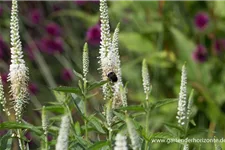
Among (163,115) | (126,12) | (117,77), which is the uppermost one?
(126,12)

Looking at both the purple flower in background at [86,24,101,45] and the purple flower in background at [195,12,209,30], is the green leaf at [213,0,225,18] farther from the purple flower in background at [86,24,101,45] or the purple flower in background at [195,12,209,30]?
the purple flower in background at [86,24,101,45]

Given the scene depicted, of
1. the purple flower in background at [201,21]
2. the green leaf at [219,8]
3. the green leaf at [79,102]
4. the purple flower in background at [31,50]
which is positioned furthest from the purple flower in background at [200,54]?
the green leaf at [79,102]

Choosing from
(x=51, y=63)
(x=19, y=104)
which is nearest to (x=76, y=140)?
(x=19, y=104)

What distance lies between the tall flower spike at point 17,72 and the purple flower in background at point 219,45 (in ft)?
8.50

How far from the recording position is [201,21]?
3.99 m

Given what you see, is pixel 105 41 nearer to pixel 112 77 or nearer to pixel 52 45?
pixel 112 77

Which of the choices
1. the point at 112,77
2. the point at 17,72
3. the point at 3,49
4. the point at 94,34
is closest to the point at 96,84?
the point at 112,77

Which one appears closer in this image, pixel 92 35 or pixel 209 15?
pixel 92 35

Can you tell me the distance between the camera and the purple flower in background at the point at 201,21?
399cm

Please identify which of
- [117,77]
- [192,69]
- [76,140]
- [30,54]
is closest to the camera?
[76,140]

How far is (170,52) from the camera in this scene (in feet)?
13.3

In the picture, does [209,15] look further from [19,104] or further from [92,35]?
[19,104]

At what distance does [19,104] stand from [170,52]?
2594 mm

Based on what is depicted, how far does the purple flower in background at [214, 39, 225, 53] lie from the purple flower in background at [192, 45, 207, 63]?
188 millimetres
